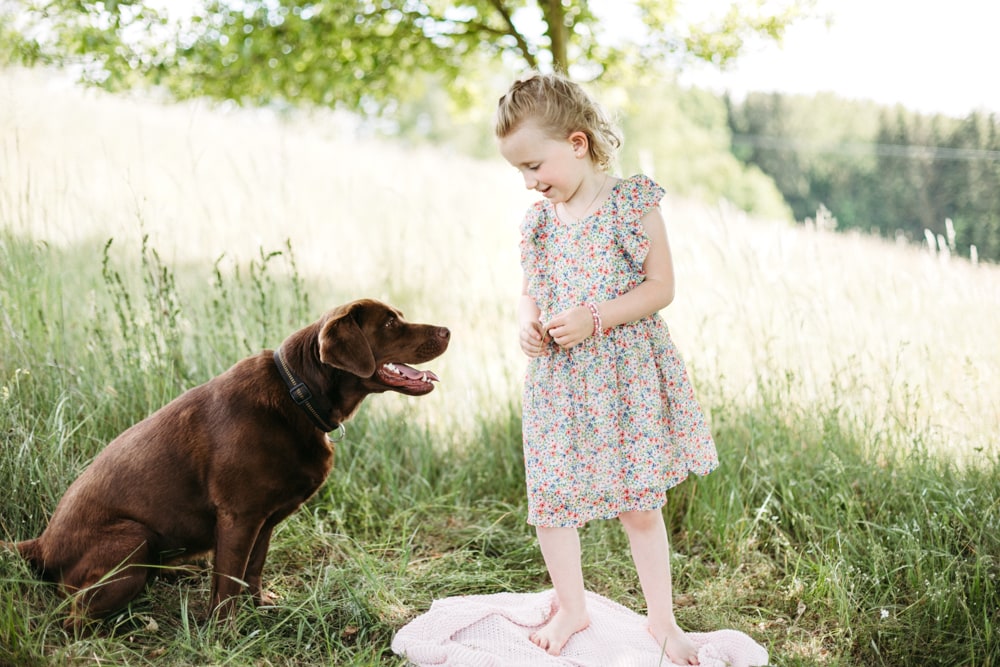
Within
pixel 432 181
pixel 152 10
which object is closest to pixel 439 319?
pixel 152 10

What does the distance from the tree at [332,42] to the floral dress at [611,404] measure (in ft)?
7.75

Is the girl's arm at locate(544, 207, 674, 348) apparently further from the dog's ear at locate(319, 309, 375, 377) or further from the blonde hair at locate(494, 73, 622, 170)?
the dog's ear at locate(319, 309, 375, 377)

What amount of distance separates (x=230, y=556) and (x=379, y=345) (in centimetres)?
94

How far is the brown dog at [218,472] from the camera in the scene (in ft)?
9.96

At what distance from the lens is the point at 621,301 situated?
9.36 feet

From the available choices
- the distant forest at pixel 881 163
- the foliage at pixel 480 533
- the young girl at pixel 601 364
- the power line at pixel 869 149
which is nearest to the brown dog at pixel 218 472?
the foliage at pixel 480 533

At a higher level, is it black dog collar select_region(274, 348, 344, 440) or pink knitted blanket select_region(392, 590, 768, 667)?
black dog collar select_region(274, 348, 344, 440)

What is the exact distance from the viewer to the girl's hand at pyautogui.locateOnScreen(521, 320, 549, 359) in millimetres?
2914

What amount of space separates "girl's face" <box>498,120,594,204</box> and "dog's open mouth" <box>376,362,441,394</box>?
854mm

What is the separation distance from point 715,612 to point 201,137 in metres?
11.3

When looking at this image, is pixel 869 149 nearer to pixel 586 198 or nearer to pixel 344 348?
pixel 586 198

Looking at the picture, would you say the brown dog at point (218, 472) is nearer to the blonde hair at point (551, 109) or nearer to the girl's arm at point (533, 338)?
the girl's arm at point (533, 338)

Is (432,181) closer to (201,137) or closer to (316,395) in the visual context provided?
(201,137)

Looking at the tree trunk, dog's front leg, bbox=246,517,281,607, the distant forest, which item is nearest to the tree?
the tree trunk
